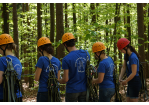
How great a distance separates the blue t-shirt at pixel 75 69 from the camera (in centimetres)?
291

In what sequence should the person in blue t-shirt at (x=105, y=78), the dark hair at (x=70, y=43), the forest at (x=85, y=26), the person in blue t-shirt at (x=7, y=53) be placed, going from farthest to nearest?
the forest at (x=85, y=26), the person in blue t-shirt at (x=105, y=78), the dark hair at (x=70, y=43), the person in blue t-shirt at (x=7, y=53)

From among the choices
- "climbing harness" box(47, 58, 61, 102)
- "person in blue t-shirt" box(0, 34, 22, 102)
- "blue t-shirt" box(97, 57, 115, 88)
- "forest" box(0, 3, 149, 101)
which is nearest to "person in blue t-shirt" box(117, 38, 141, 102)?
"blue t-shirt" box(97, 57, 115, 88)

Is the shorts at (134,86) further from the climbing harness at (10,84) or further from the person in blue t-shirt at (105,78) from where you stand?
the climbing harness at (10,84)

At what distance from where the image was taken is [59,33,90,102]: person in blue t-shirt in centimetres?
290

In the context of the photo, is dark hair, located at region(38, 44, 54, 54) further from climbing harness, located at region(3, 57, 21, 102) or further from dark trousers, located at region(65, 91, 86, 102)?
dark trousers, located at region(65, 91, 86, 102)

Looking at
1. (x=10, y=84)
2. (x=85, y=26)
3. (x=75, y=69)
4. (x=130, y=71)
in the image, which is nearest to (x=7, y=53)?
(x=10, y=84)

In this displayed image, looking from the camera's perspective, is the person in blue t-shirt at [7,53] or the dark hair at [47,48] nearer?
the person in blue t-shirt at [7,53]

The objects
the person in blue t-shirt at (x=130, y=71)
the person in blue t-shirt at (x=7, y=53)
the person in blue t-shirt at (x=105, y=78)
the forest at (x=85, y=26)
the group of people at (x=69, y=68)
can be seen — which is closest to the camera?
the person in blue t-shirt at (x=7, y=53)

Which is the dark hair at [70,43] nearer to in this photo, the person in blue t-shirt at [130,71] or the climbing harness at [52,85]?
the climbing harness at [52,85]

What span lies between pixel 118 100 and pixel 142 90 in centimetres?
80

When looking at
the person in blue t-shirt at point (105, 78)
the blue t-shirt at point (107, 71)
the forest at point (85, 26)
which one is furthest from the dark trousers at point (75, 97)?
the forest at point (85, 26)

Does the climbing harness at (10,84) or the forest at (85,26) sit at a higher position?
the forest at (85,26)

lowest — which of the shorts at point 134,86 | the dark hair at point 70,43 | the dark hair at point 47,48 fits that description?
the shorts at point 134,86

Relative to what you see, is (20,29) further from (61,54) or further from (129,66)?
(129,66)
